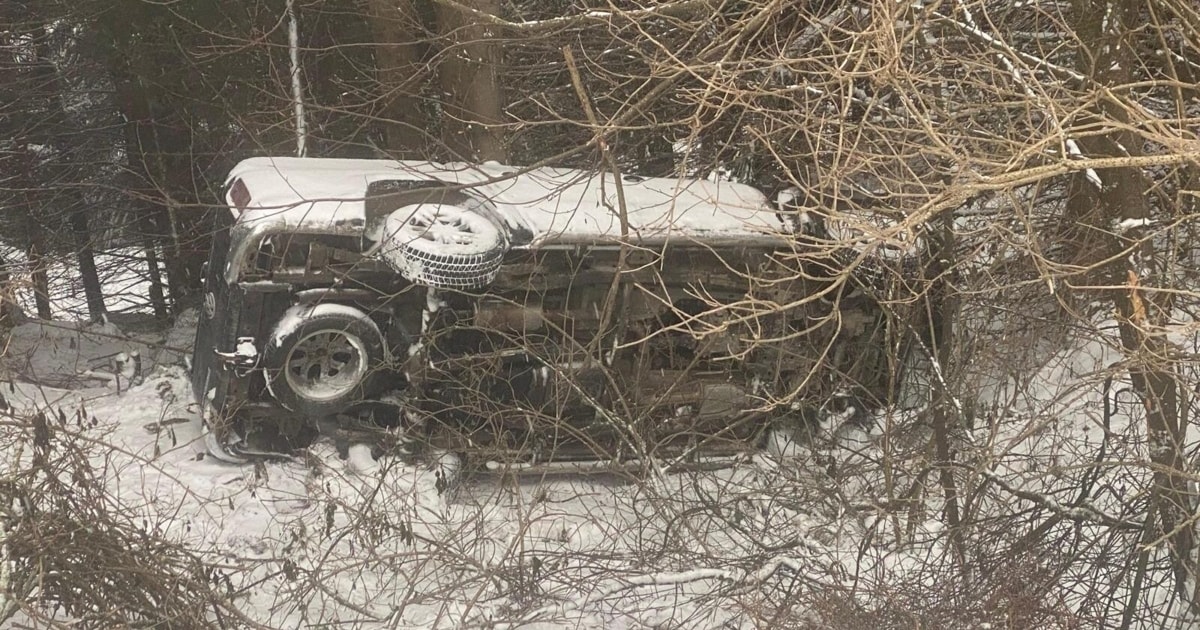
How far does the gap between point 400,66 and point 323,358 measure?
12.1 feet

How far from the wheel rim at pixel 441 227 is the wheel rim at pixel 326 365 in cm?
80

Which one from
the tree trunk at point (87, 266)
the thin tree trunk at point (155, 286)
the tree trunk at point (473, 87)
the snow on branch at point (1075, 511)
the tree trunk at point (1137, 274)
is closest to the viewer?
the tree trunk at point (1137, 274)

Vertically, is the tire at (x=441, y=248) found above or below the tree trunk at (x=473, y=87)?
below

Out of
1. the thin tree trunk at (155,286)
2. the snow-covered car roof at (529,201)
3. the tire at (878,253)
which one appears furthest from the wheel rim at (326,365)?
the thin tree trunk at (155,286)

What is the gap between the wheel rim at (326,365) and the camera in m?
5.66

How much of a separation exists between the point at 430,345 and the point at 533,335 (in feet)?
2.25

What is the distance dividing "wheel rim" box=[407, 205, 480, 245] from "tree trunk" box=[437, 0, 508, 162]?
2184 mm

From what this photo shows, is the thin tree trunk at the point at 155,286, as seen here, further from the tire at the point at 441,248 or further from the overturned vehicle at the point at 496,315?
the tire at the point at 441,248

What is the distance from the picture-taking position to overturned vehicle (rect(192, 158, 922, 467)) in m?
5.58

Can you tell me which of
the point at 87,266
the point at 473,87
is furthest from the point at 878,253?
the point at 87,266

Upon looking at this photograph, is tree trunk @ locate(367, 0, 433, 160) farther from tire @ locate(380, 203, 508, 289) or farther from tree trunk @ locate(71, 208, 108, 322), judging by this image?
tree trunk @ locate(71, 208, 108, 322)

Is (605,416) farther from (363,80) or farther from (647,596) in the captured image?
(363,80)

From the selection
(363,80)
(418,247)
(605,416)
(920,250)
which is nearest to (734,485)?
(605,416)

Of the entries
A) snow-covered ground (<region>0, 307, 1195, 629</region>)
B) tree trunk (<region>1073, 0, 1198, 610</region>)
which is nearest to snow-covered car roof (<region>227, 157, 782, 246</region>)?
snow-covered ground (<region>0, 307, 1195, 629</region>)
